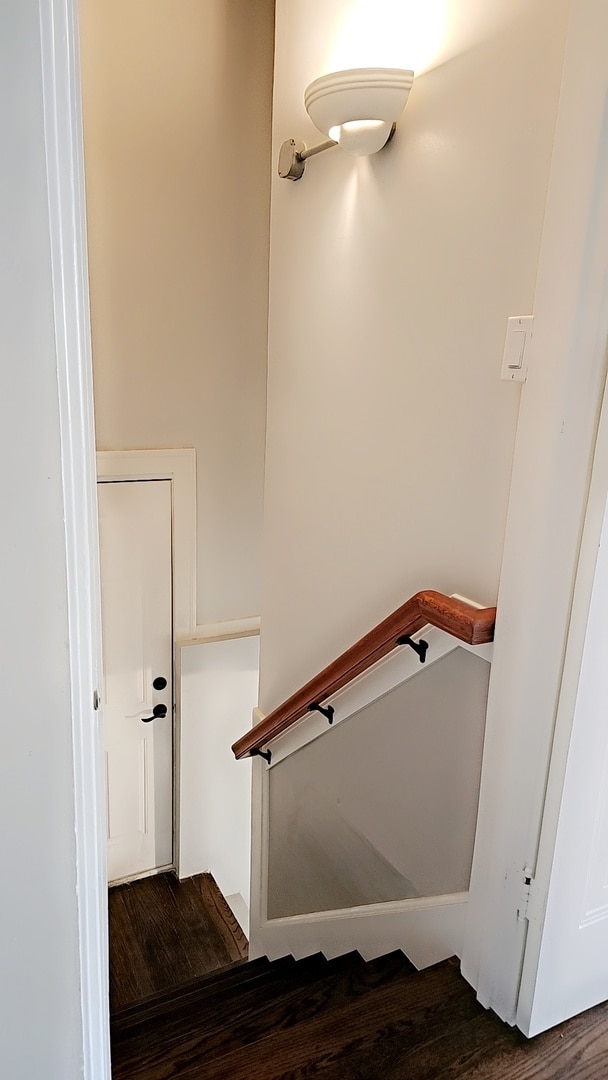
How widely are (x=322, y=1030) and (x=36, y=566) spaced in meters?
1.24

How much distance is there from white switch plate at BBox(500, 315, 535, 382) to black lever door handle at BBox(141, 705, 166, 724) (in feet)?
8.27

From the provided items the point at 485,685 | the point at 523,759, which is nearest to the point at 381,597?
the point at 485,685

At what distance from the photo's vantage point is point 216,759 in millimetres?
3553

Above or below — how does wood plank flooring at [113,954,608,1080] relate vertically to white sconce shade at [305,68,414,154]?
below

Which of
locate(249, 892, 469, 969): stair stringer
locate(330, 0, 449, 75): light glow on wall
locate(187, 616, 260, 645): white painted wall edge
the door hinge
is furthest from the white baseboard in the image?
locate(330, 0, 449, 75): light glow on wall

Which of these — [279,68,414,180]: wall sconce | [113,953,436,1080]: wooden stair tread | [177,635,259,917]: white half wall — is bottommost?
[177,635,259,917]: white half wall

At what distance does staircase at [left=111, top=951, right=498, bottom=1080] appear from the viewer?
1.46 m

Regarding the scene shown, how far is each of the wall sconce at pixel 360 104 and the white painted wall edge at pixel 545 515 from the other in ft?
1.54

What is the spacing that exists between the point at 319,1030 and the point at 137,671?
1.98 meters

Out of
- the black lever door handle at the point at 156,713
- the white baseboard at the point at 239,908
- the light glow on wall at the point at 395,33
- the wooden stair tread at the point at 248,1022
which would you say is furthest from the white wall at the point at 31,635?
the white baseboard at the point at 239,908

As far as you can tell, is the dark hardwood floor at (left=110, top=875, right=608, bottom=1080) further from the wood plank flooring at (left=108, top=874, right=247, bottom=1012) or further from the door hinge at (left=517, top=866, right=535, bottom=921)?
the wood plank flooring at (left=108, top=874, right=247, bottom=1012)

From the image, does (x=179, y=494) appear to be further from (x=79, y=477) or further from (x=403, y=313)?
(x=79, y=477)

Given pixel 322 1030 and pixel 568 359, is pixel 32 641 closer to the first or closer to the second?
pixel 568 359

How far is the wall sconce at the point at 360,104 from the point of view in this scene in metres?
1.54
